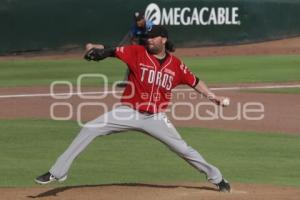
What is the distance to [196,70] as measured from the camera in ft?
78.3

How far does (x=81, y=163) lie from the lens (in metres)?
11.4

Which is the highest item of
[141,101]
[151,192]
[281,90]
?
[281,90]

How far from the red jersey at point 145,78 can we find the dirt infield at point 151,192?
3.33 feet

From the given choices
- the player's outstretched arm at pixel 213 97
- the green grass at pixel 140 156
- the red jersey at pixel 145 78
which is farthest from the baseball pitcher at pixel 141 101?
the green grass at pixel 140 156

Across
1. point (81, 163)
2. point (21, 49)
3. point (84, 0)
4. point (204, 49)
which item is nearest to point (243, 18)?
point (204, 49)

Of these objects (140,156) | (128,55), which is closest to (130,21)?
(140,156)

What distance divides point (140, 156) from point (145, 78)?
337 cm

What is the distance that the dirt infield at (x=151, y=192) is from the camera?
8.78m

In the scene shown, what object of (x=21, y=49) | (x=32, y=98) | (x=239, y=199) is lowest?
(x=239, y=199)

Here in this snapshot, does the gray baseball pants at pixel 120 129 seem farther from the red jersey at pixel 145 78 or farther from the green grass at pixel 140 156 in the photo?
the green grass at pixel 140 156

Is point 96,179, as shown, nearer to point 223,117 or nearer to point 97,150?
point 97,150

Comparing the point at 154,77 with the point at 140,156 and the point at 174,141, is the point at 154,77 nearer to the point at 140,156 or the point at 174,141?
the point at 174,141

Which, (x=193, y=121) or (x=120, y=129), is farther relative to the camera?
(x=193, y=121)

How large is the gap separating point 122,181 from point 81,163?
1.41m
